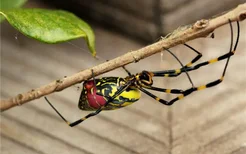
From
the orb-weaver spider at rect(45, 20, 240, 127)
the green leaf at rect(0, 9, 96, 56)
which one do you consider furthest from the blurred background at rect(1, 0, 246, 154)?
the green leaf at rect(0, 9, 96, 56)

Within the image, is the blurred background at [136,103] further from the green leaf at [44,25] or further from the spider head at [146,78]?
the green leaf at [44,25]

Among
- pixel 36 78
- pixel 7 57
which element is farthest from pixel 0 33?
pixel 36 78

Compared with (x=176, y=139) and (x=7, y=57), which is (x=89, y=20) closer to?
(x=7, y=57)

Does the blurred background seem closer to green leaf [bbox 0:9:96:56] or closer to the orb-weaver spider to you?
the orb-weaver spider

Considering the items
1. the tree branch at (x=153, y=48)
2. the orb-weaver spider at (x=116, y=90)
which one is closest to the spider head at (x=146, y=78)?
the orb-weaver spider at (x=116, y=90)

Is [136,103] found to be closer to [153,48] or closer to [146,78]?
[146,78]

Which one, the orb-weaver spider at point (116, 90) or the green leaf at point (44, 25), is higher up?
the green leaf at point (44, 25)
